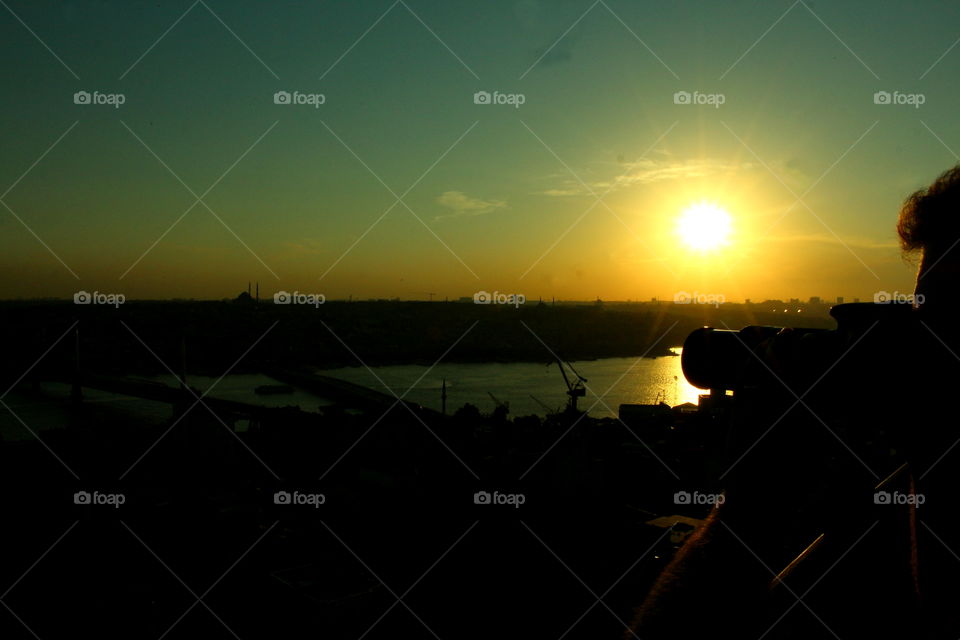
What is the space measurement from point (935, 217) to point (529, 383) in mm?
16020

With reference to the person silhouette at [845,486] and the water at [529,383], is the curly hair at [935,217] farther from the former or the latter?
the water at [529,383]

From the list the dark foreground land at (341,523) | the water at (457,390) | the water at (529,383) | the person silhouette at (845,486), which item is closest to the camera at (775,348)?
the person silhouette at (845,486)

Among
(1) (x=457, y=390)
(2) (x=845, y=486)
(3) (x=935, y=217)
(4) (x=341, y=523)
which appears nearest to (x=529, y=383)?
(1) (x=457, y=390)

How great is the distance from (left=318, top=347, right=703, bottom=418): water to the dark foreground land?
10.4ft

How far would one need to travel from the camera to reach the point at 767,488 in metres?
0.55

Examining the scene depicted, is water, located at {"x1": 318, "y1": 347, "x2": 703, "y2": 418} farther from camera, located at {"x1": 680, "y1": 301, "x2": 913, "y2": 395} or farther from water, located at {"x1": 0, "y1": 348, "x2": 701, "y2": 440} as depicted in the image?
camera, located at {"x1": 680, "y1": 301, "x2": 913, "y2": 395}

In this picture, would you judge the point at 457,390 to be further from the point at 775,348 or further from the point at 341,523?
the point at 775,348

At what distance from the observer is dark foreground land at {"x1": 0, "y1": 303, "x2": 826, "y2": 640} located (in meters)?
3.06

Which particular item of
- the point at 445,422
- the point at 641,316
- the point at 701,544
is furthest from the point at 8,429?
the point at 641,316

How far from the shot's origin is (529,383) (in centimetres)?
1628

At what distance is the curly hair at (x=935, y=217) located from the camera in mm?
362

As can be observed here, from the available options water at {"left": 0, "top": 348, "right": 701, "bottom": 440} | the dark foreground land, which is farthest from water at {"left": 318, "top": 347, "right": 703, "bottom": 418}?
the dark foreground land

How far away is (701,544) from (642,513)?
4.80 meters

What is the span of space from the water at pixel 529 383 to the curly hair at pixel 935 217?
9.99 metres
